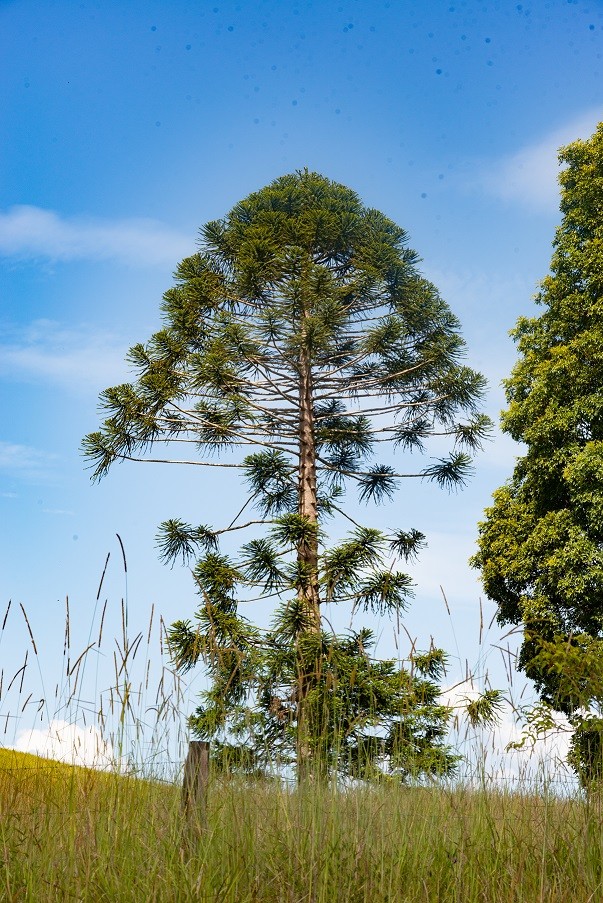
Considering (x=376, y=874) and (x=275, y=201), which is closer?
(x=376, y=874)

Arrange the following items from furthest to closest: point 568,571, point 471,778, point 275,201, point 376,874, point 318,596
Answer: point 275,201 → point 568,571 → point 318,596 → point 471,778 → point 376,874

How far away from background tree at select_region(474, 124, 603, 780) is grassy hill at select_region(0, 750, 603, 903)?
866cm

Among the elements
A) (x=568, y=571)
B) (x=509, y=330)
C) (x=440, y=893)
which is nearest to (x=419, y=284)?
(x=509, y=330)

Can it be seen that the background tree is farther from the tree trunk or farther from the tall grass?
the tall grass

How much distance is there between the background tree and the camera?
12.9 metres

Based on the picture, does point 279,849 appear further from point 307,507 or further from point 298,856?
point 307,507

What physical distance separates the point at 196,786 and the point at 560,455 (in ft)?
36.7

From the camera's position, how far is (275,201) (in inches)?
645

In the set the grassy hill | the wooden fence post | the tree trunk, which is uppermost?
the tree trunk

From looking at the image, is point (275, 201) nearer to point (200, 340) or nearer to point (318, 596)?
point (200, 340)

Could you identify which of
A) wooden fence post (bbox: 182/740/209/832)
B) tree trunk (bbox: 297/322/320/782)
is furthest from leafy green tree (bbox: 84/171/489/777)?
wooden fence post (bbox: 182/740/209/832)

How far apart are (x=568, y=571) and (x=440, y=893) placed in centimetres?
1008

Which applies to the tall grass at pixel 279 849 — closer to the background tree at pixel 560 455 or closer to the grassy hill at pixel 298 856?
the grassy hill at pixel 298 856

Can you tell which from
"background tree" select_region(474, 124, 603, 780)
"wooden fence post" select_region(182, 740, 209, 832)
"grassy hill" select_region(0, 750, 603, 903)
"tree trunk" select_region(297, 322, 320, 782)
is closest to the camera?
"grassy hill" select_region(0, 750, 603, 903)
